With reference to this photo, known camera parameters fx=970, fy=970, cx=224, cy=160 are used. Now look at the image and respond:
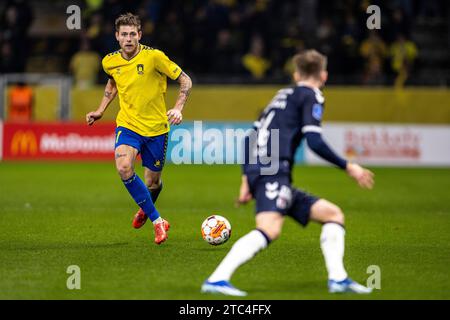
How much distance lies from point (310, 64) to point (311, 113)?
0.40m

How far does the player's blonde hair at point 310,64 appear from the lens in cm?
746

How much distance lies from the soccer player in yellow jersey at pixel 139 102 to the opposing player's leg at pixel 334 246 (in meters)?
2.98

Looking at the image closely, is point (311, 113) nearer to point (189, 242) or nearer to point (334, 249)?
point (334, 249)

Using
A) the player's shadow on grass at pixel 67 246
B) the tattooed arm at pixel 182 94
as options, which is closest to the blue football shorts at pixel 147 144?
the tattooed arm at pixel 182 94

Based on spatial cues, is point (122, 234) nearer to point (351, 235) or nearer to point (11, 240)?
point (11, 240)

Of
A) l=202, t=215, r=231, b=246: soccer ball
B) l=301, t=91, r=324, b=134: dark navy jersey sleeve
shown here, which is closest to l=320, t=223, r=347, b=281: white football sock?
l=301, t=91, r=324, b=134: dark navy jersey sleeve

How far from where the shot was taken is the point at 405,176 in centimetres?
2052

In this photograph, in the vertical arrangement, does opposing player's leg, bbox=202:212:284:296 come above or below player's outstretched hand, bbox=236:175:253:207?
below

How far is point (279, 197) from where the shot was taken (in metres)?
7.39

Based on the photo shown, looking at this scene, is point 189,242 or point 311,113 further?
point 189,242

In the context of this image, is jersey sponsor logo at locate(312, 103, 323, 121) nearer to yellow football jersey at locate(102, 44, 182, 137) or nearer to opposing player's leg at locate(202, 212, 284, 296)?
opposing player's leg at locate(202, 212, 284, 296)

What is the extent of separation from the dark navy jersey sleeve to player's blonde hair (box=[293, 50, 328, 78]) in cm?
20

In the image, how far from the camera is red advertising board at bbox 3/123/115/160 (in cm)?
2312

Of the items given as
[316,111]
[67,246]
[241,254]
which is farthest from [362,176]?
[67,246]
